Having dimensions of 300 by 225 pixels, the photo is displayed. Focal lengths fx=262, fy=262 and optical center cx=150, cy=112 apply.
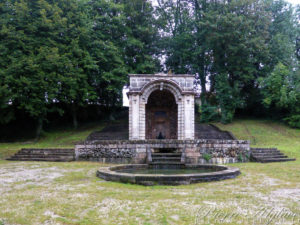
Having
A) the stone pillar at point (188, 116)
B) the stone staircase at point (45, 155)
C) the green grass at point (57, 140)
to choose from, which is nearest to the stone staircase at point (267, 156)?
the stone pillar at point (188, 116)

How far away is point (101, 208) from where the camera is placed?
5008 mm

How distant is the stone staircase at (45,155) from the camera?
14.7 m

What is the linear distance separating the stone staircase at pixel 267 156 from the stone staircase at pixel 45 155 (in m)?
10.0

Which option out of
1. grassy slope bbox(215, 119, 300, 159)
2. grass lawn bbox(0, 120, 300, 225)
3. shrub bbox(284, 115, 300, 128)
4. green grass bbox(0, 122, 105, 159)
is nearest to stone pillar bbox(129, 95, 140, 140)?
green grass bbox(0, 122, 105, 159)

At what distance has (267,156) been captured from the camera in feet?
47.6

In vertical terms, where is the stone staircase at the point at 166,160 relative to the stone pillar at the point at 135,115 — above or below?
below

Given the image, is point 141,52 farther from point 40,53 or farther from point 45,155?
point 45,155

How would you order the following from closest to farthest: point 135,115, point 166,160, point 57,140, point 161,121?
1. point 166,160
2. point 135,115
3. point 161,121
4. point 57,140

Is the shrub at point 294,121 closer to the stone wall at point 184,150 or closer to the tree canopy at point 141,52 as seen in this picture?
the tree canopy at point 141,52

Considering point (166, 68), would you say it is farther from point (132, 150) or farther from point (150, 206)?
point (150, 206)

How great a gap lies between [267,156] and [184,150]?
505cm

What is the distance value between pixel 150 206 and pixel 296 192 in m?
3.82

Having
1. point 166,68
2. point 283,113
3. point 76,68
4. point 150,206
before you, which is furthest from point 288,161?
point 166,68

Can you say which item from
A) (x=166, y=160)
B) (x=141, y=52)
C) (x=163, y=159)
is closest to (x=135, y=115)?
(x=163, y=159)
